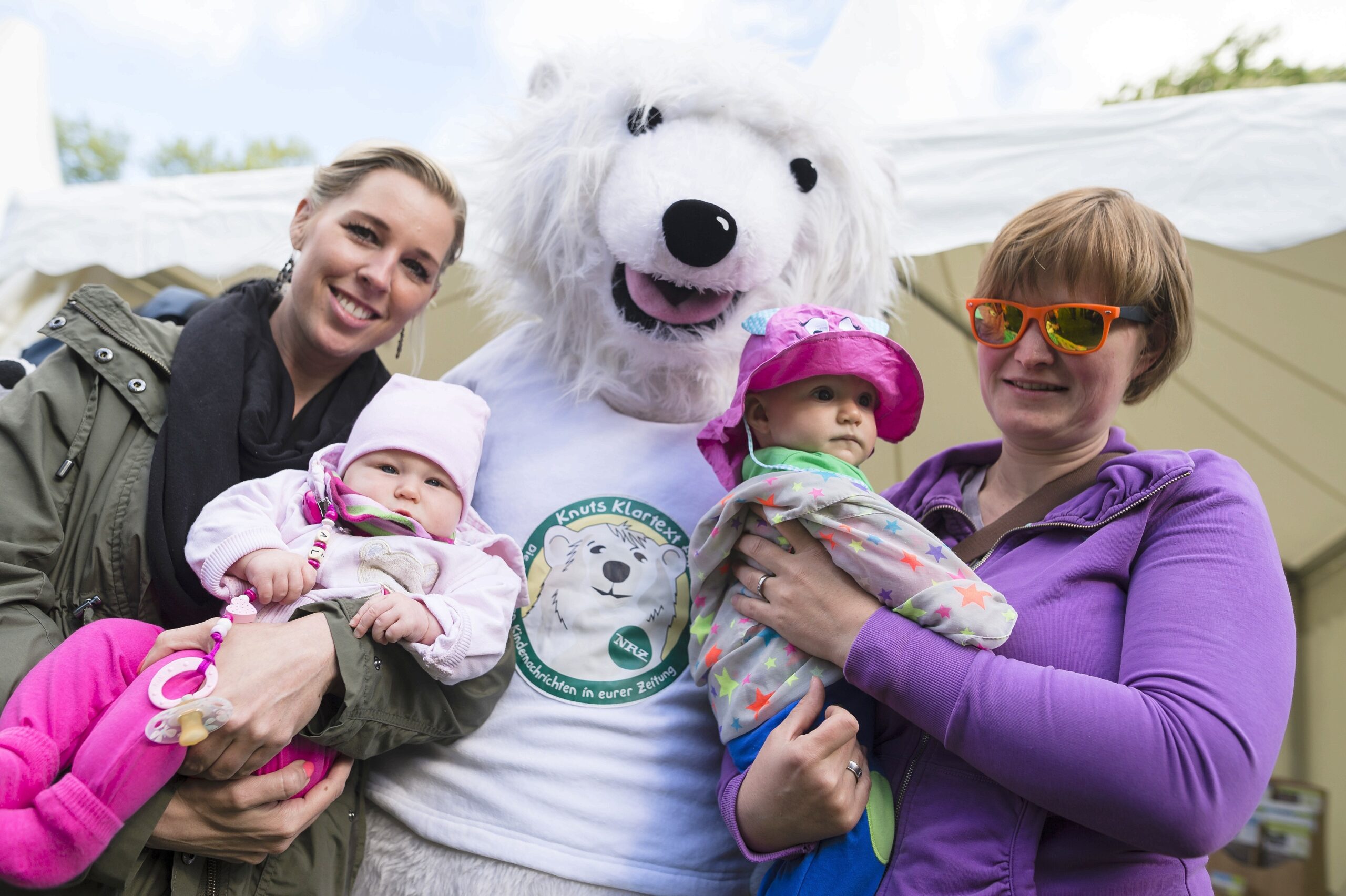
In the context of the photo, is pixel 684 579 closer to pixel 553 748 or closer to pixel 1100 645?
pixel 553 748

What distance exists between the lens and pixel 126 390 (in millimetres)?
1501

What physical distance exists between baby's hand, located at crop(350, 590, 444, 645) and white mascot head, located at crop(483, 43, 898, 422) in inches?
25.3

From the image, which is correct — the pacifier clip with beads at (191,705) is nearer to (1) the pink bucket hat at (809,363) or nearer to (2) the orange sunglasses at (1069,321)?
(1) the pink bucket hat at (809,363)

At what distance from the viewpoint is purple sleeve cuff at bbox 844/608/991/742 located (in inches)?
44.9

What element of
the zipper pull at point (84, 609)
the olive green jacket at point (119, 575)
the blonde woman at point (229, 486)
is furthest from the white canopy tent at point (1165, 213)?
the zipper pull at point (84, 609)

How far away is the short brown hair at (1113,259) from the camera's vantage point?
50.3 inches

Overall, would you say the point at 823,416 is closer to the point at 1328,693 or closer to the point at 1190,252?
the point at 1190,252

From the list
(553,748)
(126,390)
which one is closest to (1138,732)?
(553,748)

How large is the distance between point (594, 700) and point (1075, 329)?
1028mm

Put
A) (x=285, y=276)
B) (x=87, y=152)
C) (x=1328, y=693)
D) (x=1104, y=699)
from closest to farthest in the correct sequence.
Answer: (x=1104, y=699) < (x=285, y=276) < (x=1328, y=693) < (x=87, y=152)

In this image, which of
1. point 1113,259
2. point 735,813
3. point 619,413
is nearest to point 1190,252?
point 1113,259

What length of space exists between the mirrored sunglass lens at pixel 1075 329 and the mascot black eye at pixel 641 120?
90 centimetres

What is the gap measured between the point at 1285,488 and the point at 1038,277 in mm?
2504

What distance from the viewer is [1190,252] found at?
274 cm
